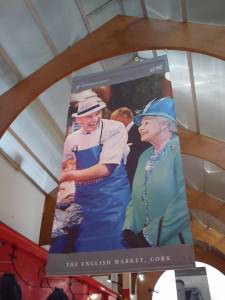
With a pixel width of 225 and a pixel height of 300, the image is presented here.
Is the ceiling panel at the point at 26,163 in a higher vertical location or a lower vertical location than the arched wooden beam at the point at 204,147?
lower

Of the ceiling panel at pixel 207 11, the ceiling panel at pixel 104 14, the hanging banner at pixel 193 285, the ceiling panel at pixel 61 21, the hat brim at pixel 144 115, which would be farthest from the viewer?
the hanging banner at pixel 193 285

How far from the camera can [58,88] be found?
231 inches

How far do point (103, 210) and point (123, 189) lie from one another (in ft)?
0.72

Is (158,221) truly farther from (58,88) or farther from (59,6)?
(58,88)

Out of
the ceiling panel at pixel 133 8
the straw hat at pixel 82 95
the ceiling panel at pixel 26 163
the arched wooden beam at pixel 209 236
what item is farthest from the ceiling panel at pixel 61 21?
the arched wooden beam at pixel 209 236

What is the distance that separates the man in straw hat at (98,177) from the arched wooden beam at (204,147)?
13.5 ft

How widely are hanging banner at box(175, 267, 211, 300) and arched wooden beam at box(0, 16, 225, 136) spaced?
338 inches

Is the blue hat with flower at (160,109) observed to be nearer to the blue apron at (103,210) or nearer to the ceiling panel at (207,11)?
the blue apron at (103,210)

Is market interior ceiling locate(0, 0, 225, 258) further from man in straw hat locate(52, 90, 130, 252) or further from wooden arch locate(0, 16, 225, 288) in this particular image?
man in straw hat locate(52, 90, 130, 252)

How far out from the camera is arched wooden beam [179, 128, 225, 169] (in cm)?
673

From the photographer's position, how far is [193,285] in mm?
10953

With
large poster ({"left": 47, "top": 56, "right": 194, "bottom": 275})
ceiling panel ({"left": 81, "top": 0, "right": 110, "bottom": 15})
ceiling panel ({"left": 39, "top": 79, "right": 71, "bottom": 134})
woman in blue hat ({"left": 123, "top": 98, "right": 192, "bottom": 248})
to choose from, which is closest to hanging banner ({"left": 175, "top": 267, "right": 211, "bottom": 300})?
ceiling panel ({"left": 39, "top": 79, "right": 71, "bottom": 134})

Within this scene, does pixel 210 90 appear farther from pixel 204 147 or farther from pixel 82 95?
pixel 82 95

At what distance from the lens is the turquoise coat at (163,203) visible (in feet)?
6.99
